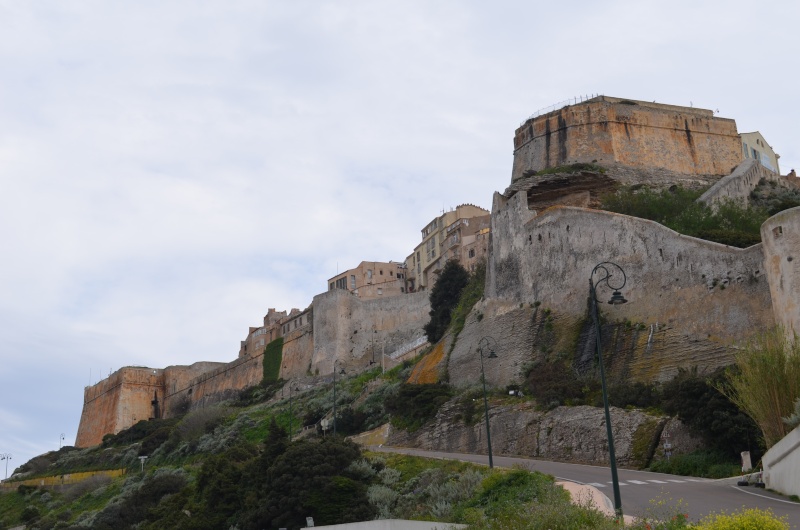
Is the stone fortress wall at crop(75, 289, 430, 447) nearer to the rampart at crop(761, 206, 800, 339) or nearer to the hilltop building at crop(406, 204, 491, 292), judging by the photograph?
the hilltop building at crop(406, 204, 491, 292)

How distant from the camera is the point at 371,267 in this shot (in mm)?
84250

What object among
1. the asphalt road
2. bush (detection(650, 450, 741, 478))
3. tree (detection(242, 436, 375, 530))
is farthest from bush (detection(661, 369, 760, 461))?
tree (detection(242, 436, 375, 530))

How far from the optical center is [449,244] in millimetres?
71312

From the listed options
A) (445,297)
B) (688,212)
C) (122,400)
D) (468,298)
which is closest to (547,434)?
(688,212)

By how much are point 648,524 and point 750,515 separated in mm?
1764

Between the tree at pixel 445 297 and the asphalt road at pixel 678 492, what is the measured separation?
2384 centimetres

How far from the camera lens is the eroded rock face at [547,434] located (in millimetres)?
27656

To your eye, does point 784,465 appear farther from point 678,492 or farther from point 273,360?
point 273,360

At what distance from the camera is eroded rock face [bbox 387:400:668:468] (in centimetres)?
→ 2766

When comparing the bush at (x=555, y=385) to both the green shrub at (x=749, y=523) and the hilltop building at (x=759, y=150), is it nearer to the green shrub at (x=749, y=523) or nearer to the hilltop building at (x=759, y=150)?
the green shrub at (x=749, y=523)

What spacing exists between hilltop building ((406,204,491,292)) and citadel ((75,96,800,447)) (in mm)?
162

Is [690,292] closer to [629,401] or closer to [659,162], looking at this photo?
[629,401]

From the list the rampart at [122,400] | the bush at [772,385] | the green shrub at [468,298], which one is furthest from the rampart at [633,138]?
the rampart at [122,400]

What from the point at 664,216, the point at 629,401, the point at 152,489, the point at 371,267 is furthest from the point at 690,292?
the point at 371,267
